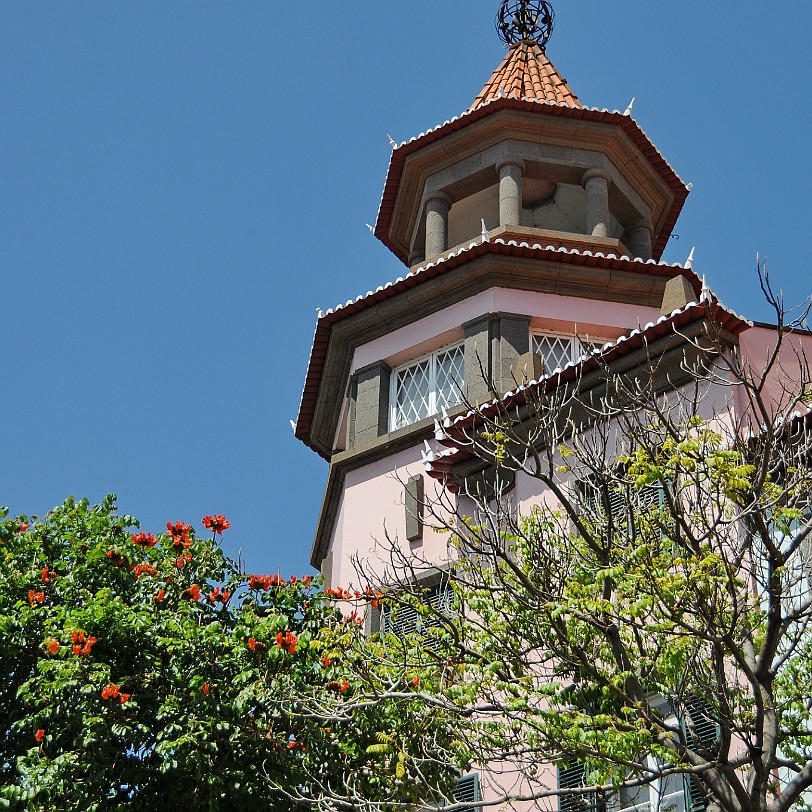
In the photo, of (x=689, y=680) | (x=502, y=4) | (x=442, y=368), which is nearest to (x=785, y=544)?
(x=689, y=680)

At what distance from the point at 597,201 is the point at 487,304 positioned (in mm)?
3973

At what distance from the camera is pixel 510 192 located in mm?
24266

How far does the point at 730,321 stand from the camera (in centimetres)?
1748

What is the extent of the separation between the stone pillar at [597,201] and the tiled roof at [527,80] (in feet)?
4.84

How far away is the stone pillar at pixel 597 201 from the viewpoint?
24.2 meters

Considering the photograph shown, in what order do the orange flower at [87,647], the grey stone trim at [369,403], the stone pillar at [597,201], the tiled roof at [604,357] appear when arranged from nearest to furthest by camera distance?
the orange flower at [87,647]
the tiled roof at [604,357]
the grey stone trim at [369,403]
the stone pillar at [597,201]

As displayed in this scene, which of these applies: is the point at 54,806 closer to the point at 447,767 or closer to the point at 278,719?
the point at 278,719

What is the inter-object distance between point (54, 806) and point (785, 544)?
726cm

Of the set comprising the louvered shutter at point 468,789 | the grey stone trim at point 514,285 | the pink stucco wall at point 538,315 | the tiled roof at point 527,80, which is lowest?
the louvered shutter at point 468,789

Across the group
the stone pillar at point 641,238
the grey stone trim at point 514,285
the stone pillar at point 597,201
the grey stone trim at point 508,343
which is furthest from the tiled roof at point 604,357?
the stone pillar at point 641,238

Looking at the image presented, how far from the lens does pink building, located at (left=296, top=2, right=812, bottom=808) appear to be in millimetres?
18859

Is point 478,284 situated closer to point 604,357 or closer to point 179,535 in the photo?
point 604,357

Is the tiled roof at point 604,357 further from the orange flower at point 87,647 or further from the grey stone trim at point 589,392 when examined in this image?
the orange flower at point 87,647

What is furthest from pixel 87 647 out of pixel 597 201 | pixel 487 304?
pixel 597 201
